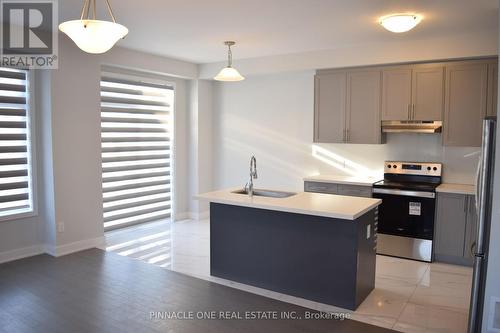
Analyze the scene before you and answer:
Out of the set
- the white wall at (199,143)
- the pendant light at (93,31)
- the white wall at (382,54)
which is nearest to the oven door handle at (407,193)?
the white wall at (382,54)

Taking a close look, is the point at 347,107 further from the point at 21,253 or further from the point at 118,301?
the point at 21,253

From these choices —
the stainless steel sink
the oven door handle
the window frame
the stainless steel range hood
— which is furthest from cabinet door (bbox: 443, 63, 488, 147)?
the window frame

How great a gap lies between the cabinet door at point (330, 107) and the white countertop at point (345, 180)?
523 mm

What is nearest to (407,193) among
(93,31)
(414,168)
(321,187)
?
(414,168)

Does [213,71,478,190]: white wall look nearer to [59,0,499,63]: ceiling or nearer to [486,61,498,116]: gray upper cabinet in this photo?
[486,61,498,116]: gray upper cabinet

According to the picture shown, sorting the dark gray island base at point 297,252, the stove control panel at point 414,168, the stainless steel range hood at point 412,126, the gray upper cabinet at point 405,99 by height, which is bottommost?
the dark gray island base at point 297,252

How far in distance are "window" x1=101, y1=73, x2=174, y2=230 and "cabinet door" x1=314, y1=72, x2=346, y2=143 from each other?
2517mm

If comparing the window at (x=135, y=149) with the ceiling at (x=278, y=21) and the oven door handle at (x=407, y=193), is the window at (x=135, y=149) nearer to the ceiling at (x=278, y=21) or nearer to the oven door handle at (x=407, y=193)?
the ceiling at (x=278, y=21)

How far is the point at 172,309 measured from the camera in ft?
11.4

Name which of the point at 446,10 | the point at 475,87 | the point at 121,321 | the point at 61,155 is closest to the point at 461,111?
the point at 475,87

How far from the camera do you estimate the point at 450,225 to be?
467 cm

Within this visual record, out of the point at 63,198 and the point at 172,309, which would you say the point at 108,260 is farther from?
the point at 172,309

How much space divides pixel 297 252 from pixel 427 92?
2.70 metres

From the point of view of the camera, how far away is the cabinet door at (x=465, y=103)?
462cm
